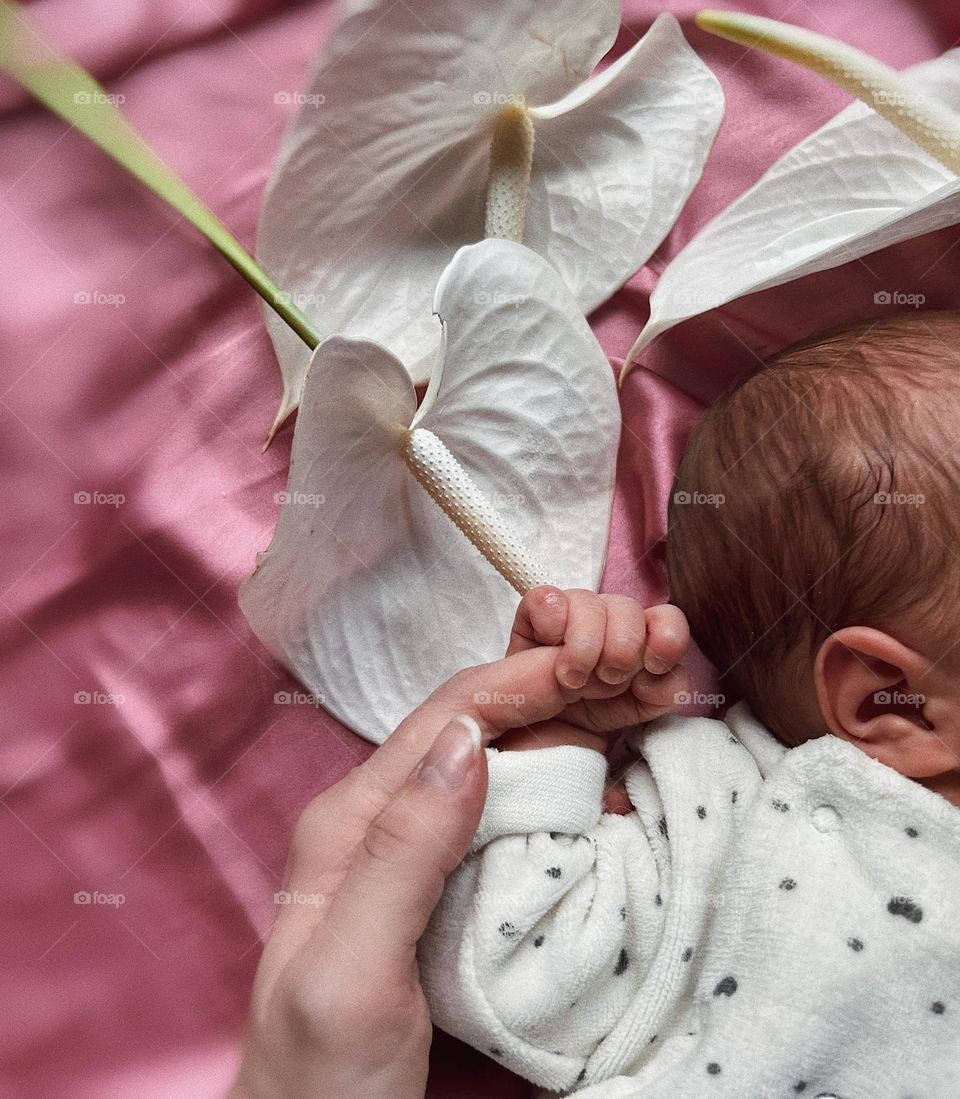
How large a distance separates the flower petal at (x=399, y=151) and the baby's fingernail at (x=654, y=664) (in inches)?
9.4

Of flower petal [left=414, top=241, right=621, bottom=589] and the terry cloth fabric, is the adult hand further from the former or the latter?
flower petal [left=414, top=241, right=621, bottom=589]

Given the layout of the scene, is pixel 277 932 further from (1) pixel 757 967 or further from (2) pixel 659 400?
(2) pixel 659 400

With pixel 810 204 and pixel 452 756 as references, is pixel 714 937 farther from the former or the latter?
pixel 810 204

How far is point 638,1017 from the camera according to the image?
0.62 meters

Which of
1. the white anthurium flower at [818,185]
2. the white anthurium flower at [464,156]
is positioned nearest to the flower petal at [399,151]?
the white anthurium flower at [464,156]

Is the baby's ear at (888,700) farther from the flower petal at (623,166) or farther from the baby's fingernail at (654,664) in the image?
the flower petal at (623,166)

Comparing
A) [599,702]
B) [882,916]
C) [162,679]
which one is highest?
[162,679]

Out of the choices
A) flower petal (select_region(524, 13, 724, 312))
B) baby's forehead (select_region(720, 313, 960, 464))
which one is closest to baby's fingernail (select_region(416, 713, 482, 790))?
baby's forehead (select_region(720, 313, 960, 464))

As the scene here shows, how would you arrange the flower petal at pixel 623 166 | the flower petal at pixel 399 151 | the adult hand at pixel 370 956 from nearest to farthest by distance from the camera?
the adult hand at pixel 370 956 → the flower petal at pixel 399 151 → the flower petal at pixel 623 166

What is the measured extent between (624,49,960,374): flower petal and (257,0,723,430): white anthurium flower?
0.19 feet

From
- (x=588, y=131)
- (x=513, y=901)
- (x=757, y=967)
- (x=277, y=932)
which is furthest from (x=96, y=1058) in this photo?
(x=588, y=131)

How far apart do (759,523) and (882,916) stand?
21 cm

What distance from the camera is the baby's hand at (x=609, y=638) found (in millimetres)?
619

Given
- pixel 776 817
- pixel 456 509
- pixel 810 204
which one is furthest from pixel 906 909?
pixel 810 204
